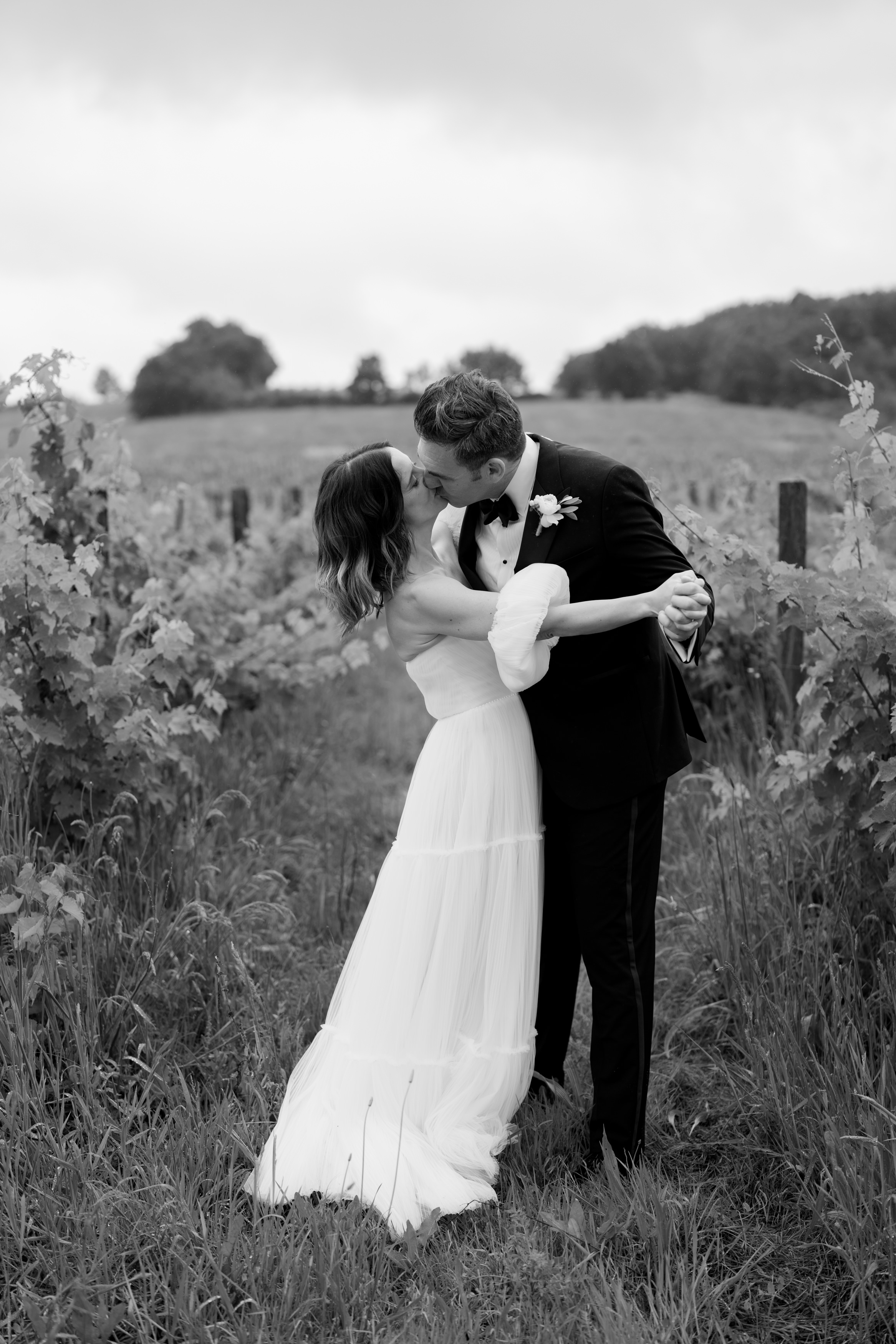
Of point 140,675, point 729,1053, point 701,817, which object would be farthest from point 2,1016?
point 701,817

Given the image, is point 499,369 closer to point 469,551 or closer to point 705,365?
point 469,551

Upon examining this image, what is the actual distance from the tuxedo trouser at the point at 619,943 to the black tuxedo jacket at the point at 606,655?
0.09m

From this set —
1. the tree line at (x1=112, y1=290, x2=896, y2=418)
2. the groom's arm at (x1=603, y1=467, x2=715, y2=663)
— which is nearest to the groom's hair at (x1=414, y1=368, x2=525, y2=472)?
the groom's arm at (x1=603, y1=467, x2=715, y2=663)

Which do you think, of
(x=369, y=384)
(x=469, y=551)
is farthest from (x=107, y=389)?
(x=369, y=384)

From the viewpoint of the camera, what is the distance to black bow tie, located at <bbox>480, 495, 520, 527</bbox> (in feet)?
9.55

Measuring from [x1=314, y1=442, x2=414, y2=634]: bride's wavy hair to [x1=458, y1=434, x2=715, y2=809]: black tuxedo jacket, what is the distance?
13.4 inches

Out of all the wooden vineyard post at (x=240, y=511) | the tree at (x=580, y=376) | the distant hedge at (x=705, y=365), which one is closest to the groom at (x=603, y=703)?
the wooden vineyard post at (x=240, y=511)

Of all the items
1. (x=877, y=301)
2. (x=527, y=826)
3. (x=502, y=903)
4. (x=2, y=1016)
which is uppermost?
(x=877, y=301)

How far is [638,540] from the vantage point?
2785 mm

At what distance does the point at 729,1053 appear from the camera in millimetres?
3461

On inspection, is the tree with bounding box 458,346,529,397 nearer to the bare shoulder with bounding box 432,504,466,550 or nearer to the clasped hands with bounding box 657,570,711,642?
the bare shoulder with bounding box 432,504,466,550

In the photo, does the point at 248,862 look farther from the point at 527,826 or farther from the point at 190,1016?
the point at 527,826

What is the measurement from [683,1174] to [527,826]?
101 cm

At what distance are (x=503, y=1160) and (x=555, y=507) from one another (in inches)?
69.7
